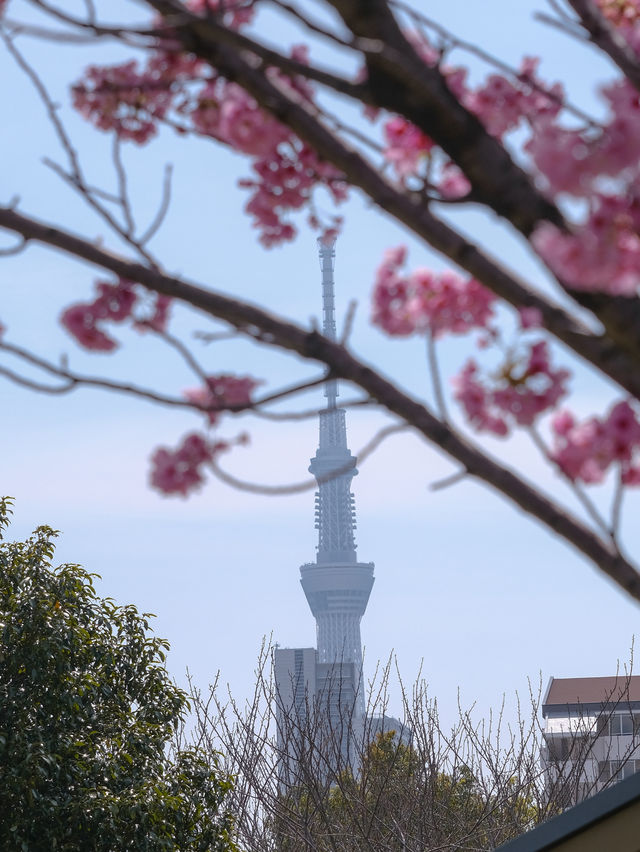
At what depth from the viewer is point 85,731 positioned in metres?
10.5

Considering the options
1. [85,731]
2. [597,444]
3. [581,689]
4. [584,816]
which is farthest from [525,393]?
[581,689]

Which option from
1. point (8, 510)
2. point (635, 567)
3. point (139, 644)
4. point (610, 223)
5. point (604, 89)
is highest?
point (8, 510)

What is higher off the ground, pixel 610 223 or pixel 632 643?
pixel 632 643

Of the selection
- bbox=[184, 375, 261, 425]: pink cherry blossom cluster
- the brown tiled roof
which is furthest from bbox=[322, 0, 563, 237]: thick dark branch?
the brown tiled roof

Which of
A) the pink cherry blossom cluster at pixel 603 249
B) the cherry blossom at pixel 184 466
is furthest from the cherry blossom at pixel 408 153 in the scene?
the cherry blossom at pixel 184 466

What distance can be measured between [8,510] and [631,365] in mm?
10245

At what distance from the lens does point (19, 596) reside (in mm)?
10383

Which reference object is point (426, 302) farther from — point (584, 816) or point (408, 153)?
point (584, 816)

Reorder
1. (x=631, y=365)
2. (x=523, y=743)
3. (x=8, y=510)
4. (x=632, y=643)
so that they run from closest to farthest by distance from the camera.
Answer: (x=631, y=365) → (x=8, y=510) → (x=523, y=743) → (x=632, y=643)

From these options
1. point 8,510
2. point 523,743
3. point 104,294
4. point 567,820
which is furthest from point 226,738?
point 104,294

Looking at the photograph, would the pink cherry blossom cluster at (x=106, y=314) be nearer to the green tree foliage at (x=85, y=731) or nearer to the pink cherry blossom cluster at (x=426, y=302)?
the pink cherry blossom cluster at (x=426, y=302)

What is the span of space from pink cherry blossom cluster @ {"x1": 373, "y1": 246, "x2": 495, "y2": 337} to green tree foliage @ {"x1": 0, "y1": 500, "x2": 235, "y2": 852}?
27.3 ft

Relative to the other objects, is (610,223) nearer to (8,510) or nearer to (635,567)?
(635,567)

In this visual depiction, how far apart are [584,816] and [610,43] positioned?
187 inches
